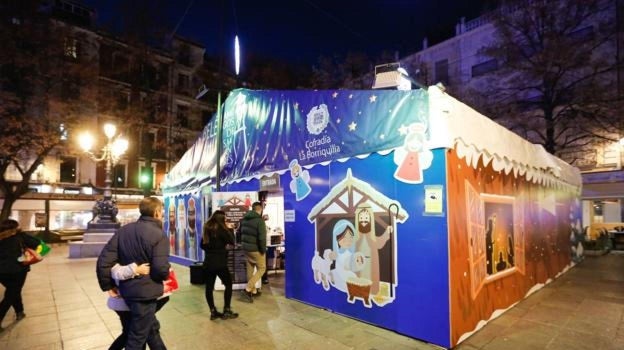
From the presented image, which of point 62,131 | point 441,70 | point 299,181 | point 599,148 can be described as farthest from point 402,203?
point 441,70

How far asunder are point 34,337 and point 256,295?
358 cm

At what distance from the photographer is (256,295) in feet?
23.9

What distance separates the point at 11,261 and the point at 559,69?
2102 centimetres

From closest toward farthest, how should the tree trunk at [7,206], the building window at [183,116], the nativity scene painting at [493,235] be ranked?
the nativity scene painting at [493,235], the tree trunk at [7,206], the building window at [183,116]

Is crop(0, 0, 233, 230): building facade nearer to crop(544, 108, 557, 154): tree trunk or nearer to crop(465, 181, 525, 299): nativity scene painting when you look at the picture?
crop(465, 181, 525, 299): nativity scene painting

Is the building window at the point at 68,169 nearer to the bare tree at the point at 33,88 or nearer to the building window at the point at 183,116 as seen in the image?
the bare tree at the point at 33,88

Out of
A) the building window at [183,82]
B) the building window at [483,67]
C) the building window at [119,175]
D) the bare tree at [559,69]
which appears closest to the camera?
the bare tree at [559,69]

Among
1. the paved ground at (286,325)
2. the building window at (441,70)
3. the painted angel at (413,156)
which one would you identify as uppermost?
the building window at (441,70)

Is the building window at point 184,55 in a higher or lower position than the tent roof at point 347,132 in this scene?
higher

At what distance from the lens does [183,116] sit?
32.7 m

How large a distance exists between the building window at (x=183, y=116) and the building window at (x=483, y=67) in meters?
24.2

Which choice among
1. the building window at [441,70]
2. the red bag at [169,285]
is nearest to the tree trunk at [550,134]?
the building window at [441,70]

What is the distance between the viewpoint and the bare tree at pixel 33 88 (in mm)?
19641

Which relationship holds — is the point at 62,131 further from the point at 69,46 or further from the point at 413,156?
the point at 413,156
